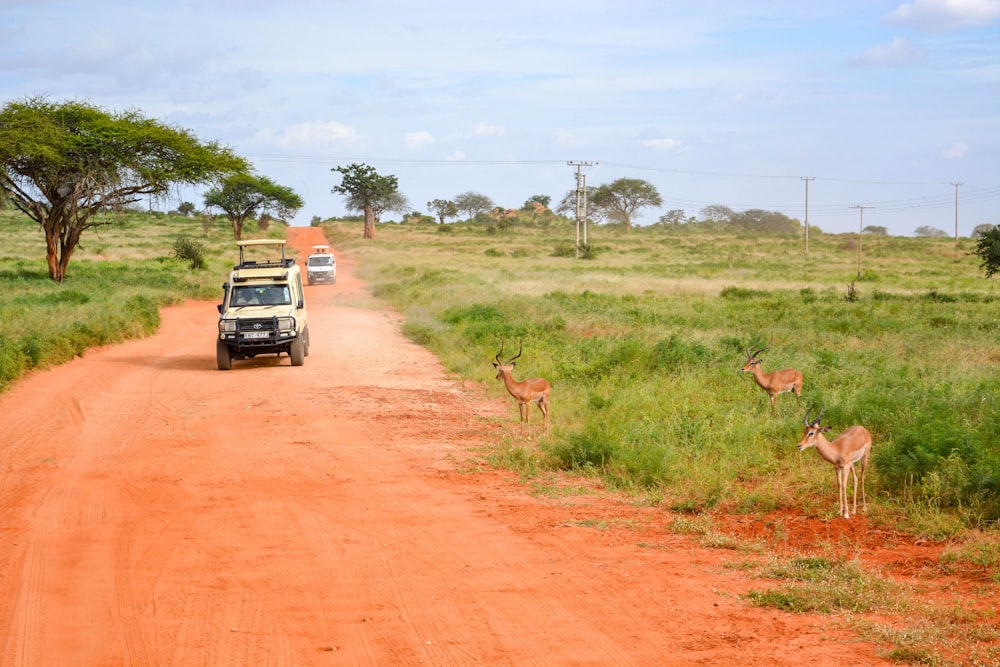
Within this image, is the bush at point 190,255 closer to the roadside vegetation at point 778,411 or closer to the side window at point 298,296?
the roadside vegetation at point 778,411

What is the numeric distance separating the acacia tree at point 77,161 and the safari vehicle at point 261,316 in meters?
17.7

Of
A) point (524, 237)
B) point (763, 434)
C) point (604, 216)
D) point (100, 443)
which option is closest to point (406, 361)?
point (100, 443)

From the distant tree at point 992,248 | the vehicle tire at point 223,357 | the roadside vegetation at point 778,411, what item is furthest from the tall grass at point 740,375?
the vehicle tire at point 223,357

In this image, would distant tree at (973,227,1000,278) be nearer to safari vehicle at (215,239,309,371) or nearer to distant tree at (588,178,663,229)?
safari vehicle at (215,239,309,371)

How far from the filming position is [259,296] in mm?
19594

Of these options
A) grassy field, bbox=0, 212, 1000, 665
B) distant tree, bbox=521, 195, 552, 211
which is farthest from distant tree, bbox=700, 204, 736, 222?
grassy field, bbox=0, 212, 1000, 665

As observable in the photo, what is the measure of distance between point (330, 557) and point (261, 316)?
11.6m

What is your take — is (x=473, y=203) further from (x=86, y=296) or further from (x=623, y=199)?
(x=86, y=296)

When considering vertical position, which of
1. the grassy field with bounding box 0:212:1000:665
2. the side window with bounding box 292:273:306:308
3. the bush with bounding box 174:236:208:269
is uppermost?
the bush with bounding box 174:236:208:269

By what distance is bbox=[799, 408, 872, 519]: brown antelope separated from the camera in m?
8.41

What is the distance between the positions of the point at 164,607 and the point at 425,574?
192 cm

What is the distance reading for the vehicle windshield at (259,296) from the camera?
1948 cm

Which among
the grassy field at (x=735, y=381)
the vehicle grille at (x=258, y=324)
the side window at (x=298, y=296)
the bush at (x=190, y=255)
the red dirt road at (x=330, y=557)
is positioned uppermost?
the bush at (x=190, y=255)

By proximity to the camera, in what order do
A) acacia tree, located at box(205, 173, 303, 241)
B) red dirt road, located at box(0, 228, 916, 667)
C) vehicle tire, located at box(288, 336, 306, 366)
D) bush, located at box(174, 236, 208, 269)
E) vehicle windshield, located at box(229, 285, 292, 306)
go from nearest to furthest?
red dirt road, located at box(0, 228, 916, 667) < vehicle tire, located at box(288, 336, 306, 366) < vehicle windshield, located at box(229, 285, 292, 306) < bush, located at box(174, 236, 208, 269) < acacia tree, located at box(205, 173, 303, 241)
